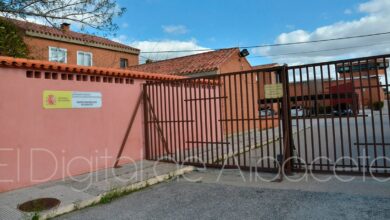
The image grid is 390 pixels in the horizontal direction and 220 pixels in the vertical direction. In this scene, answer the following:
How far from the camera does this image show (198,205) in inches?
202

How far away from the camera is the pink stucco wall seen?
6062 mm

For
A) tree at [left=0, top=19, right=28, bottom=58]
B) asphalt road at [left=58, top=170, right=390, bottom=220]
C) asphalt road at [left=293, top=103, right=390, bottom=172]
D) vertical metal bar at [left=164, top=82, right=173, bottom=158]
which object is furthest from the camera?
tree at [left=0, top=19, right=28, bottom=58]

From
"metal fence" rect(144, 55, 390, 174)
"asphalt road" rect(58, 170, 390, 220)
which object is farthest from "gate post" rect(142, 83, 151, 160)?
"asphalt road" rect(58, 170, 390, 220)

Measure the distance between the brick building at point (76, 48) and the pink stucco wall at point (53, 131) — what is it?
8744mm

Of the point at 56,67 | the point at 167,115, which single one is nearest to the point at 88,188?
the point at 56,67

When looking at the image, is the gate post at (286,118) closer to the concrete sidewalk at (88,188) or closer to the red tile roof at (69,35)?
the concrete sidewalk at (88,188)

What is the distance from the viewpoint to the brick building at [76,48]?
18.3 metres

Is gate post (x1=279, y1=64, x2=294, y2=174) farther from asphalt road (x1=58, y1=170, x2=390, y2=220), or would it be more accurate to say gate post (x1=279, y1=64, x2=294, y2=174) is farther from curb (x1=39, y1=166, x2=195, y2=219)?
curb (x1=39, y1=166, x2=195, y2=219)

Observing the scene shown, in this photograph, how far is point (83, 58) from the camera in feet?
71.2

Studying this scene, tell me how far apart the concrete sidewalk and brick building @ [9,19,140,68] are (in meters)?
10.1

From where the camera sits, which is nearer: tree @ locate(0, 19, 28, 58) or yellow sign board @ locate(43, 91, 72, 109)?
yellow sign board @ locate(43, 91, 72, 109)

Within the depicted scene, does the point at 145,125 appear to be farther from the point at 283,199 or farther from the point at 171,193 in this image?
the point at 283,199

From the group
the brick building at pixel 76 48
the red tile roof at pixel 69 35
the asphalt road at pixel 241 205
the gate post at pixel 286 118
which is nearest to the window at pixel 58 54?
the brick building at pixel 76 48

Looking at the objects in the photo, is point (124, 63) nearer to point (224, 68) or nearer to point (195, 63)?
point (195, 63)
